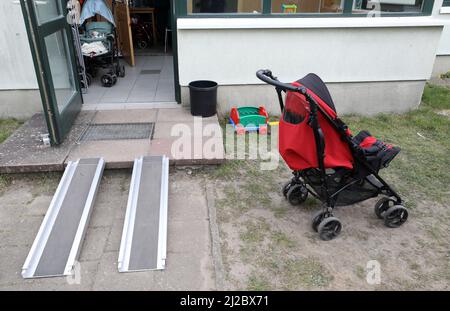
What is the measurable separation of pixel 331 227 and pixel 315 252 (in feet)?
0.84

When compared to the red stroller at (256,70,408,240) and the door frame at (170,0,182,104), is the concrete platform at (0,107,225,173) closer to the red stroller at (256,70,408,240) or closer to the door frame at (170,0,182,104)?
the door frame at (170,0,182,104)

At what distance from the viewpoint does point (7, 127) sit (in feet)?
15.5

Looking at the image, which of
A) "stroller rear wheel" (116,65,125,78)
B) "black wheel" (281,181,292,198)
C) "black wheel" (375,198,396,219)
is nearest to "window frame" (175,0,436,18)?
"stroller rear wheel" (116,65,125,78)

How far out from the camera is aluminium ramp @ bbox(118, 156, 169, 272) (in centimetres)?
A: 261

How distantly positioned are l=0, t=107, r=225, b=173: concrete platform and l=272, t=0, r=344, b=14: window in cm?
182

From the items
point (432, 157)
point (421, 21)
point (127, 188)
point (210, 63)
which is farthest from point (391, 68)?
point (127, 188)

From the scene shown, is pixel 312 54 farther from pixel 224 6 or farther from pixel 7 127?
pixel 7 127

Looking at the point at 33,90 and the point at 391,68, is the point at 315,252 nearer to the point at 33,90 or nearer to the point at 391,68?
the point at 391,68

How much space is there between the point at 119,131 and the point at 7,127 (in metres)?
1.64

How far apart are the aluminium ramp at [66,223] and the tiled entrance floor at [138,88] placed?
6.38 feet

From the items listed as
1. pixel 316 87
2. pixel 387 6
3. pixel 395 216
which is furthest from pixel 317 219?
pixel 387 6

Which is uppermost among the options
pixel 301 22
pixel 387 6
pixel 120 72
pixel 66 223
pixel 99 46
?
pixel 387 6

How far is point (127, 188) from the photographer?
11.8 feet

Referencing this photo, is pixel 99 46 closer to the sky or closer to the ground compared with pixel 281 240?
closer to the sky
